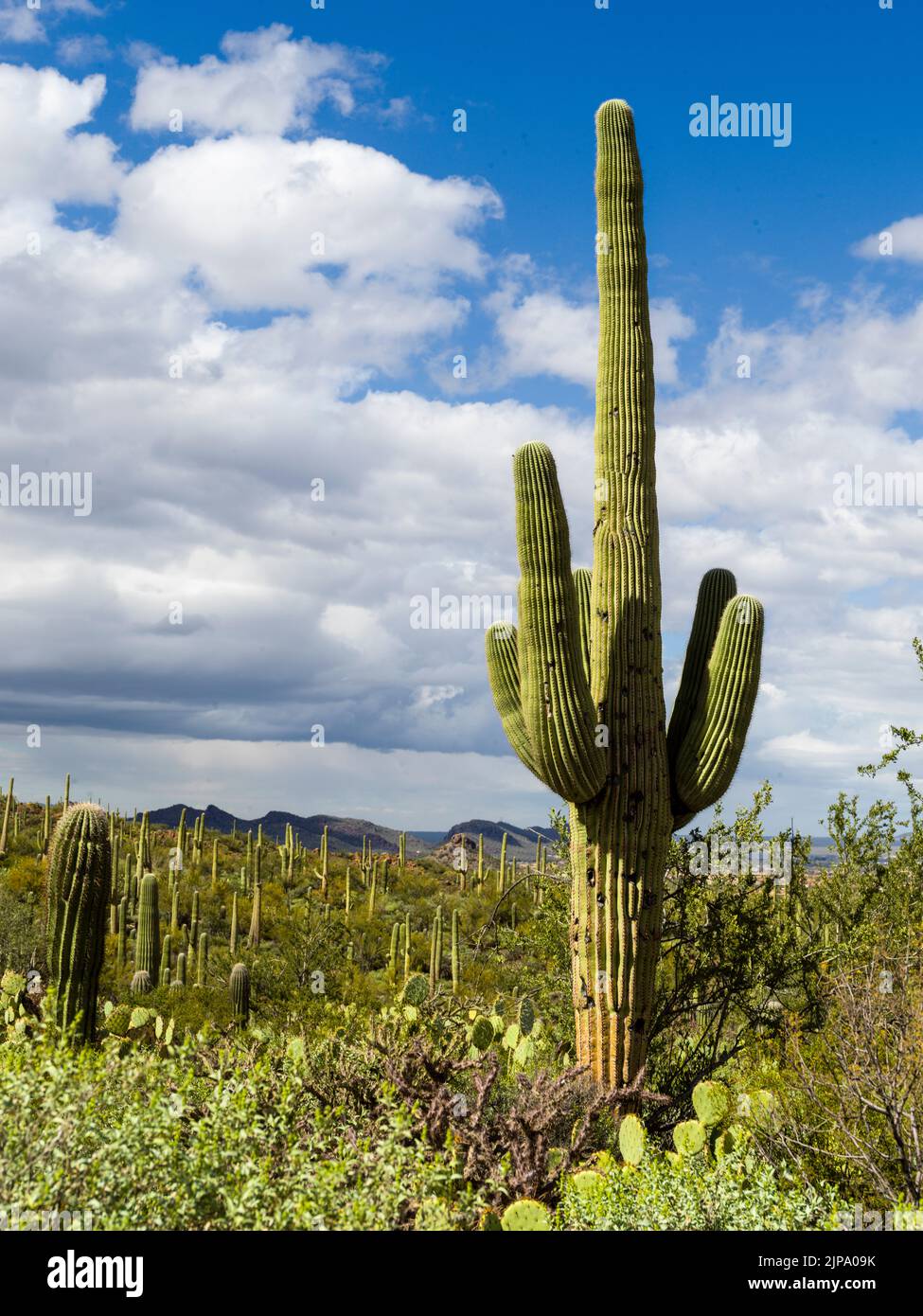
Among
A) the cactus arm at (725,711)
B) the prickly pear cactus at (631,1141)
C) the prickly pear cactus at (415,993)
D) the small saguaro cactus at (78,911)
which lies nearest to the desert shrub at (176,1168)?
the prickly pear cactus at (631,1141)

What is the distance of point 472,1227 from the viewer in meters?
4.62

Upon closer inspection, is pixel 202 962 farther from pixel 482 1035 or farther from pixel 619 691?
pixel 619 691

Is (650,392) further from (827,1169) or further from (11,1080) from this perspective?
(11,1080)

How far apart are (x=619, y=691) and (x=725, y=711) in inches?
30.8

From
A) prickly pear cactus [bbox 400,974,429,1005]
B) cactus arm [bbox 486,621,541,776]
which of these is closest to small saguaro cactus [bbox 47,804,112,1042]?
prickly pear cactus [bbox 400,974,429,1005]

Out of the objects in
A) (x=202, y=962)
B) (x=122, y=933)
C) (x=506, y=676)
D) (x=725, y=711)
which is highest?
(x=506, y=676)

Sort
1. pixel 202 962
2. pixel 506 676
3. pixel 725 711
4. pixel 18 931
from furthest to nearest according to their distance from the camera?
pixel 202 962 < pixel 18 931 < pixel 506 676 < pixel 725 711

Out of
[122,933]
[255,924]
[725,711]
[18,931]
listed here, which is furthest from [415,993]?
[255,924]

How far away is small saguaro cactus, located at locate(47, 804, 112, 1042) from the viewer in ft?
26.8

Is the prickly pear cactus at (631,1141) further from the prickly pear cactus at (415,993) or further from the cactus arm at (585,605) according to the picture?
the cactus arm at (585,605)

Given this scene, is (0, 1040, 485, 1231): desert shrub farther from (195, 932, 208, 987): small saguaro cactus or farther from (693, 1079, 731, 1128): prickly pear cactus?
(195, 932, 208, 987): small saguaro cactus

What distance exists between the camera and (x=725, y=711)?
24.8 ft
